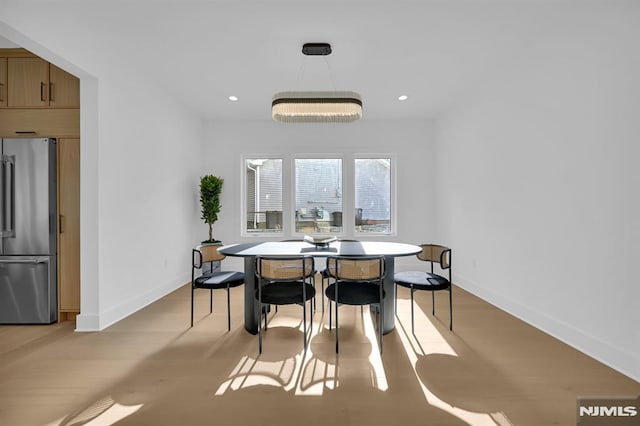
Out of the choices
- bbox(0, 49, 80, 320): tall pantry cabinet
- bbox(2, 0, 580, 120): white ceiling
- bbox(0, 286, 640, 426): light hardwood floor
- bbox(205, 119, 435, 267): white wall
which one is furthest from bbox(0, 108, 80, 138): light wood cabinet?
bbox(205, 119, 435, 267): white wall

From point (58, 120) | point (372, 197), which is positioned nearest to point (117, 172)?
point (58, 120)

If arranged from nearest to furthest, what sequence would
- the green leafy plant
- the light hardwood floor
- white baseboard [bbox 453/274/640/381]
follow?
the light hardwood floor < white baseboard [bbox 453/274/640/381] < the green leafy plant

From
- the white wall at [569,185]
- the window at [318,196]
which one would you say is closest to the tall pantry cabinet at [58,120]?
the window at [318,196]

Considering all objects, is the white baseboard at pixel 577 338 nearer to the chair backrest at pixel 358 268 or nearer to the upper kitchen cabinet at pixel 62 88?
the chair backrest at pixel 358 268

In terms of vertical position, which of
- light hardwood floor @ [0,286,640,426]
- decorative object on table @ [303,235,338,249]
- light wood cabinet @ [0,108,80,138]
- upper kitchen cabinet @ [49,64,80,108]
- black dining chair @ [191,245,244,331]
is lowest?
light hardwood floor @ [0,286,640,426]

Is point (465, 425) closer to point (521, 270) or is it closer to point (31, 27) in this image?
point (521, 270)

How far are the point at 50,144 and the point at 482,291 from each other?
5.41 m

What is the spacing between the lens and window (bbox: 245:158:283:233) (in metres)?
5.54

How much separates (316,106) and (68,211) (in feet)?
9.29

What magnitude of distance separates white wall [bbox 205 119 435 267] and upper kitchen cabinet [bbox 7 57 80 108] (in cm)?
242

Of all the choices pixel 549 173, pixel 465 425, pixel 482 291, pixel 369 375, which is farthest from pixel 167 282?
pixel 549 173

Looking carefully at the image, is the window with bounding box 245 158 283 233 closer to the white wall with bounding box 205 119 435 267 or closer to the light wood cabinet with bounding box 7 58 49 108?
the white wall with bounding box 205 119 435 267

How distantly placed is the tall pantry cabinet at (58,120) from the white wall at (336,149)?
2.35 meters

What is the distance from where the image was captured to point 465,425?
167 centimetres
